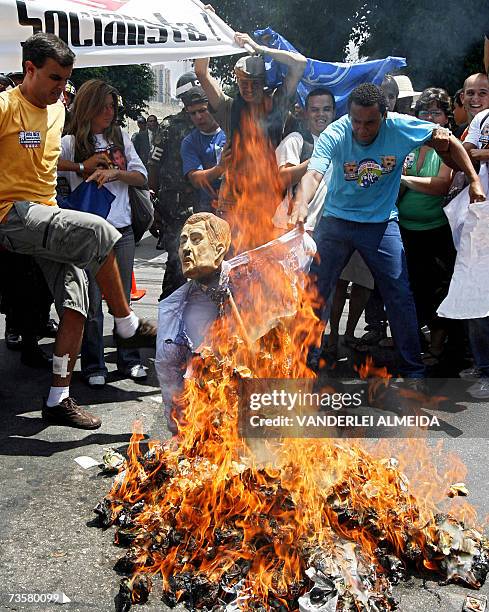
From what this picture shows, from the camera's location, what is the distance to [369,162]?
17.4ft

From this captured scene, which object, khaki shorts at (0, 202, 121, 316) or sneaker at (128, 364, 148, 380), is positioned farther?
sneaker at (128, 364, 148, 380)

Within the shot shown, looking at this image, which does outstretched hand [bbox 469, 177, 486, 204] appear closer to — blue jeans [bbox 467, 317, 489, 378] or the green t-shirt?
the green t-shirt

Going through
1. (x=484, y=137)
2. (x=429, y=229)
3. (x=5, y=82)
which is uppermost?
(x=5, y=82)

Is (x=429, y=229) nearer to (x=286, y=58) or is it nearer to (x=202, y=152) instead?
(x=286, y=58)

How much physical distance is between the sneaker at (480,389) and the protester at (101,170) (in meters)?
2.46

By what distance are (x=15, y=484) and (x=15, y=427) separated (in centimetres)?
87

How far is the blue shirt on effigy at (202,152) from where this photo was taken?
598 centimetres

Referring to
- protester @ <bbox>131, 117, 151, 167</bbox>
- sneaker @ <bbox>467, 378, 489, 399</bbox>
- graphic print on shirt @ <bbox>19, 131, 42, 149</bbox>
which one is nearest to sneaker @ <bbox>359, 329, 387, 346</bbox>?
sneaker @ <bbox>467, 378, 489, 399</bbox>

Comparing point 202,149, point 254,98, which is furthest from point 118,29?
point 202,149

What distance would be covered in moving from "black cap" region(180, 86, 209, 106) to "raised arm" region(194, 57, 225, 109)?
4 centimetres

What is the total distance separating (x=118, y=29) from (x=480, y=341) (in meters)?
3.37

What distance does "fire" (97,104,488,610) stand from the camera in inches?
115

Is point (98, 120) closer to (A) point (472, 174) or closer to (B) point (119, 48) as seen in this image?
(B) point (119, 48)

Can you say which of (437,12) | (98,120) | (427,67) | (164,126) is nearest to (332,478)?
(98,120)
